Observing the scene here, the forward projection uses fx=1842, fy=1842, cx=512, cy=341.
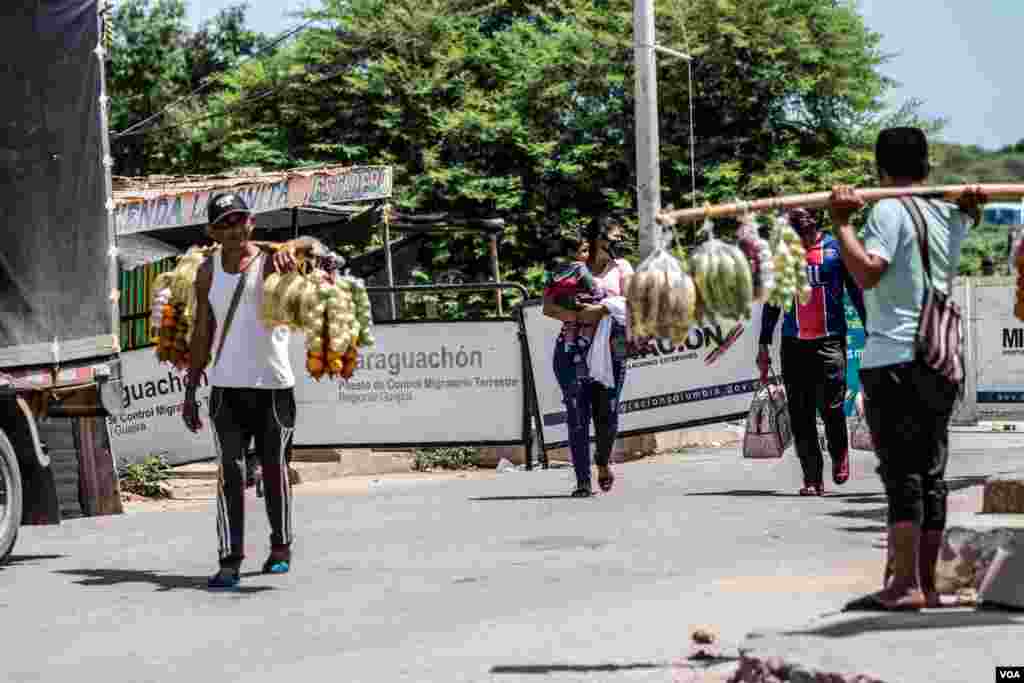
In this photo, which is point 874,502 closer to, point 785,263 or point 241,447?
point 241,447

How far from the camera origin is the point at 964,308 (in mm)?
22719

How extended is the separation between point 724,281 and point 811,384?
648 cm

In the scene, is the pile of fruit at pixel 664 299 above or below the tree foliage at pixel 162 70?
below

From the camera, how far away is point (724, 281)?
23.0 ft

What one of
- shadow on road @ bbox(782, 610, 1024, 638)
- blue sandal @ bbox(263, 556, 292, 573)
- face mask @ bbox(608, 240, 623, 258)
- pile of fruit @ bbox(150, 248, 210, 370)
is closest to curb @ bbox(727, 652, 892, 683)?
shadow on road @ bbox(782, 610, 1024, 638)

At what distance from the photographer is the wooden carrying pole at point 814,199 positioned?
7.16 meters

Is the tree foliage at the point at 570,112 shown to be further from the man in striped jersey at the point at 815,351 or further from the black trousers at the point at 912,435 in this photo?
the black trousers at the point at 912,435

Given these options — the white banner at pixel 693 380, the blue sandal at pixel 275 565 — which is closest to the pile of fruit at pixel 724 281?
the blue sandal at pixel 275 565

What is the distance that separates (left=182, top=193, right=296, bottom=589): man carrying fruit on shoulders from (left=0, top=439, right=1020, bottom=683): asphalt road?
427 mm

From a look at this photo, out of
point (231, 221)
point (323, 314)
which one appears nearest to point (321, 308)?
point (323, 314)

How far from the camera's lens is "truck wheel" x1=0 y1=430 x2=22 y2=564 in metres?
10.8

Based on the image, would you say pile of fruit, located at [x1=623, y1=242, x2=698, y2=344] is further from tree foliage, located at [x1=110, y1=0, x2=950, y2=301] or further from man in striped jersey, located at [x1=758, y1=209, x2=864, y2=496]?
tree foliage, located at [x1=110, y1=0, x2=950, y2=301]

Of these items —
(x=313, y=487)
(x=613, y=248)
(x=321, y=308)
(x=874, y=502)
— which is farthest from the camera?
(x=313, y=487)

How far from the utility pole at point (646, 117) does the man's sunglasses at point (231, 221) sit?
11.6 metres
